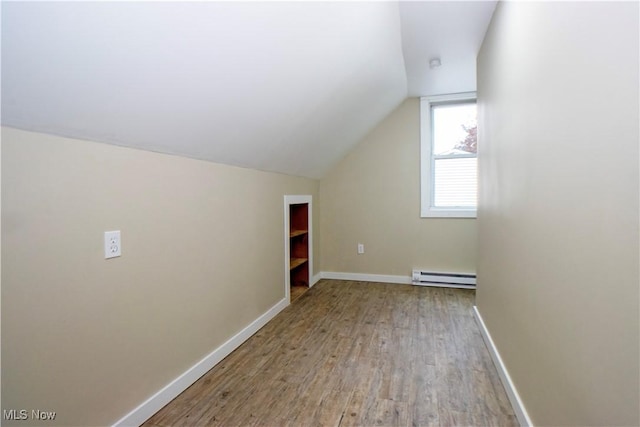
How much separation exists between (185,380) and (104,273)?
35.2 inches

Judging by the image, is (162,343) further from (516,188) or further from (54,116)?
(516,188)

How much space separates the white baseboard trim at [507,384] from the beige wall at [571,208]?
5 centimetres

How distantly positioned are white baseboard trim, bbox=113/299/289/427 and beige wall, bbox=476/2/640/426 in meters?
1.83

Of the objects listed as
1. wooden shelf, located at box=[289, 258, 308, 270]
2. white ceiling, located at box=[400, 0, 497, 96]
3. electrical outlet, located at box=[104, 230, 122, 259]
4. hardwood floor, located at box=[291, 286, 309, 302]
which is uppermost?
white ceiling, located at box=[400, 0, 497, 96]

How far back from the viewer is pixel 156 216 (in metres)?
1.74

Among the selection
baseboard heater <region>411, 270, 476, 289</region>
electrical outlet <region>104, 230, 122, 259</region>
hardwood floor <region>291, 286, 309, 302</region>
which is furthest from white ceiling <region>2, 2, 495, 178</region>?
baseboard heater <region>411, 270, 476, 289</region>

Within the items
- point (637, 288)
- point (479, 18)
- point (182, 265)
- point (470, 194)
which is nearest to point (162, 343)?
point (182, 265)

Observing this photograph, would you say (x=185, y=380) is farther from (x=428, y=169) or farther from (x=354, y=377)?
(x=428, y=169)

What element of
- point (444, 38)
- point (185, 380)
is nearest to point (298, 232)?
point (185, 380)

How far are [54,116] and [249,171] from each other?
1529 millimetres

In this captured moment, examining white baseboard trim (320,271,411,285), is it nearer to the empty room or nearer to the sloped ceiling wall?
the empty room

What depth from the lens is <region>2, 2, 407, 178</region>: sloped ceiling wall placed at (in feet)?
3.37

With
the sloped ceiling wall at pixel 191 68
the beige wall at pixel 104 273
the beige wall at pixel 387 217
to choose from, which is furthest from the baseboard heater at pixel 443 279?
the beige wall at pixel 104 273

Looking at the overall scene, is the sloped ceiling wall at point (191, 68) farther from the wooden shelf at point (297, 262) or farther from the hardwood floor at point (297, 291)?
the hardwood floor at point (297, 291)
